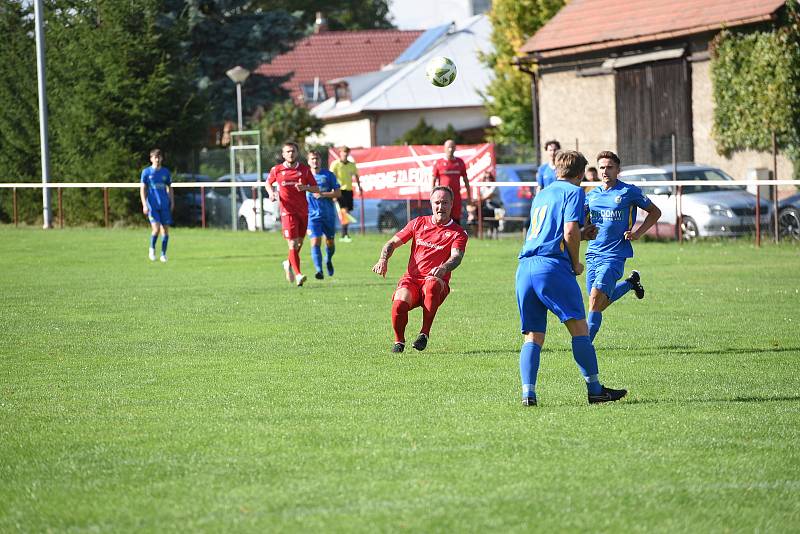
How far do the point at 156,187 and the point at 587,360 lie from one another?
1749 centimetres

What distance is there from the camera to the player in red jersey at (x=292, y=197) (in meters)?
18.9

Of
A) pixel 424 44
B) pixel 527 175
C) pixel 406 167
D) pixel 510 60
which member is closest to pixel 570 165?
pixel 527 175

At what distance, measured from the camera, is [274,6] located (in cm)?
7062

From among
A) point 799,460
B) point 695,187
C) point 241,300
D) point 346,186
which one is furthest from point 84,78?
point 799,460

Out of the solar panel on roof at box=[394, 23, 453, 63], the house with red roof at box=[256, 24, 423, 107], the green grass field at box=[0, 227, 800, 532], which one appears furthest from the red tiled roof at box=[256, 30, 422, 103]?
the green grass field at box=[0, 227, 800, 532]

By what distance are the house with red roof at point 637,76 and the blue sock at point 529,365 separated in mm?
24754

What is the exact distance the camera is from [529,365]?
8.73 meters

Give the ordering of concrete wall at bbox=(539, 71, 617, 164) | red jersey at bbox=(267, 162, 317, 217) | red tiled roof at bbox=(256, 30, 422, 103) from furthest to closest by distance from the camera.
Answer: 1. red tiled roof at bbox=(256, 30, 422, 103)
2. concrete wall at bbox=(539, 71, 617, 164)
3. red jersey at bbox=(267, 162, 317, 217)

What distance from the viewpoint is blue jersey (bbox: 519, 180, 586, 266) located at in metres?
8.54

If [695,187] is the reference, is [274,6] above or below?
above

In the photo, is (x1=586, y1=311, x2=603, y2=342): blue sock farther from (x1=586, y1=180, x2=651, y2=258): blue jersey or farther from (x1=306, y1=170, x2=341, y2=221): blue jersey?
(x1=306, y1=170, x2=341, y2=221): blue jersey

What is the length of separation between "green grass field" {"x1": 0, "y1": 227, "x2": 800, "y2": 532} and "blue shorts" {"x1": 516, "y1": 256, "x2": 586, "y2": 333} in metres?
0.63

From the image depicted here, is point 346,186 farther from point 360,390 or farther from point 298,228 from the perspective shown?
point 360,390

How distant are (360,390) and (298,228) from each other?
383 inches
